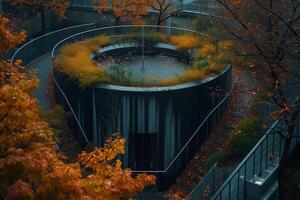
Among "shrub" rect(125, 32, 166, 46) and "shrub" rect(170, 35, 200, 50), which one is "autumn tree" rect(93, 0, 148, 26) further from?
"shrub" rect(170, 35, 200, 50)

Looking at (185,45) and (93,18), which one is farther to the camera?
(93,18)

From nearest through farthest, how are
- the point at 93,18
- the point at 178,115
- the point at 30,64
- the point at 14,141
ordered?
the point at 14,141 < the point at 178,115 < the point at 30,64 < the point at 93,18

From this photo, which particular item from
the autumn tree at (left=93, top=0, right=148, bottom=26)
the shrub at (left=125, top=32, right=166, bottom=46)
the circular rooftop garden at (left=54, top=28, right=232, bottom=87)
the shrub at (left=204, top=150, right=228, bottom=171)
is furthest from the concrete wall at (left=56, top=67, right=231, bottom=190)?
the autumn tree at (left=93, top=0, right=148, bottom=26)

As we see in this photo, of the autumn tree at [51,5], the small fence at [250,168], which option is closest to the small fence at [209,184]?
the small fence at [250,168]

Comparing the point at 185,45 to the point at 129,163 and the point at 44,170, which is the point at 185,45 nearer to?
the point at 129,163

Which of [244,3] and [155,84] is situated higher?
[244,3]

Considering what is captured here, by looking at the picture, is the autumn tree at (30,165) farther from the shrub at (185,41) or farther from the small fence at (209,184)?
the shrub at (185,41)

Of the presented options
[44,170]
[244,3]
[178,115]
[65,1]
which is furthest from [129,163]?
[65,1]
